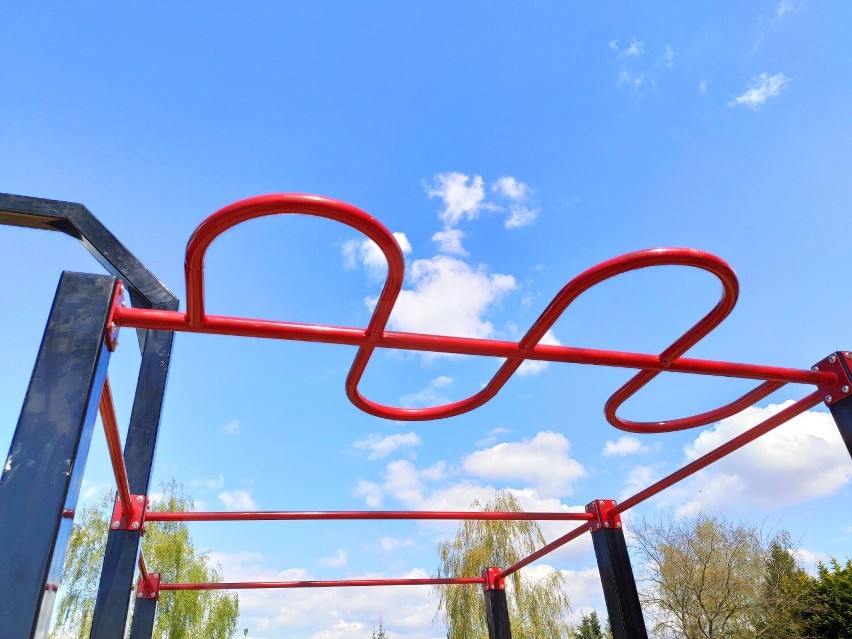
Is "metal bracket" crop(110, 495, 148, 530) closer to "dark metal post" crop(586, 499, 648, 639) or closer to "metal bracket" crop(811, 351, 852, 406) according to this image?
"dark metal post" crop(586, 499, 648, 639)

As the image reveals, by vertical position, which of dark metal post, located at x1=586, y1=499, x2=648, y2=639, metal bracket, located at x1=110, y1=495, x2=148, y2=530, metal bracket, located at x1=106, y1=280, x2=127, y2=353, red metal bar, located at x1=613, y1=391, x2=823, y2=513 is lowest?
dark metal post, located at x1=586, y1=499, x2=648, y2=639

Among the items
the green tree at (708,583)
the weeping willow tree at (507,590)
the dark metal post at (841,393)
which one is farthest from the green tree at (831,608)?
the dark metal post at (841,393)

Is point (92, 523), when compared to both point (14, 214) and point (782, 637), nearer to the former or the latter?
point (14, 214)

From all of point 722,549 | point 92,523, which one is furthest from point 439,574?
point 722,549

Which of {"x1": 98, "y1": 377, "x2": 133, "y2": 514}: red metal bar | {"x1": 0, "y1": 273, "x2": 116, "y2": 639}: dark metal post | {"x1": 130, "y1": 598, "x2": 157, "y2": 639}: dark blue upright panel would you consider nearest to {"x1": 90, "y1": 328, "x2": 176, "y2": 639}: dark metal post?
{"x1": 98, "y1": 377, "x2": 133, "y2": 514}: red metal bar

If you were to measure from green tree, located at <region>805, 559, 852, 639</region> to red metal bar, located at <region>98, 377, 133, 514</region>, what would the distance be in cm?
2106

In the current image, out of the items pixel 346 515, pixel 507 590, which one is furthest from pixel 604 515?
pixel 507 590

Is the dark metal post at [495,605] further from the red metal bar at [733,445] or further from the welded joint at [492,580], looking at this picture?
the red metal bar at [733,445]

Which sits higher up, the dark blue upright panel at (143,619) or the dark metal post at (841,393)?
the dark metal post at (841,393)

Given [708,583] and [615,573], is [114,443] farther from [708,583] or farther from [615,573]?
[708,583]

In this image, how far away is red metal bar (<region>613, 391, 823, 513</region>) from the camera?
101 inches

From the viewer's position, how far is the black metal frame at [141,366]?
7.70 feet

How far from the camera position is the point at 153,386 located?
3160 mm

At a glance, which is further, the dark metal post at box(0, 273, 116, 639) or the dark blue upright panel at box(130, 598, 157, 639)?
the dark blue upright panel at box(130, 598, 157, 639)
